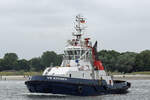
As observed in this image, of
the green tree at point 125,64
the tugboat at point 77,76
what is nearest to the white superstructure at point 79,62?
the tugboat at point 77,76

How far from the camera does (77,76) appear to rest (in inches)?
2377

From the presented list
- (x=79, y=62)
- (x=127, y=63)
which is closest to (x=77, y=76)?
(x=79, y=62)

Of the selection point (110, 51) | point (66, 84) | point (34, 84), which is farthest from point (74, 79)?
point (110, 51)

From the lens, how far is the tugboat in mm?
58094

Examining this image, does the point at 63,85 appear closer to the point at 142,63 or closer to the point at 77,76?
the point at 77,76

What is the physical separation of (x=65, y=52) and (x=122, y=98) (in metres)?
10.1

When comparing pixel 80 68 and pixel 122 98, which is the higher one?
pixel 80 68

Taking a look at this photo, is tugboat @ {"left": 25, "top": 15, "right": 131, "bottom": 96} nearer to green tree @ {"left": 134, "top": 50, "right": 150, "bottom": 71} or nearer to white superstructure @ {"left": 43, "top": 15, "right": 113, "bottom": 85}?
white superstructure @ {"left": 43, "top": 15, "right": 113, "bottom": 85}

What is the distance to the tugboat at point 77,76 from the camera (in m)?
58.1

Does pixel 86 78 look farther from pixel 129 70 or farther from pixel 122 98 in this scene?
pixel 129 70

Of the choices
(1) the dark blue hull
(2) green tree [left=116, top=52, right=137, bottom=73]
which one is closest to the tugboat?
(1) the dark blue hull

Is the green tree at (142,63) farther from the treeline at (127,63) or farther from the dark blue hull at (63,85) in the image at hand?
the dark blue hull at (63,85)

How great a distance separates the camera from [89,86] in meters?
59.8

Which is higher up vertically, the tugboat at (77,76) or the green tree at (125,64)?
the green tree at (125,64)
